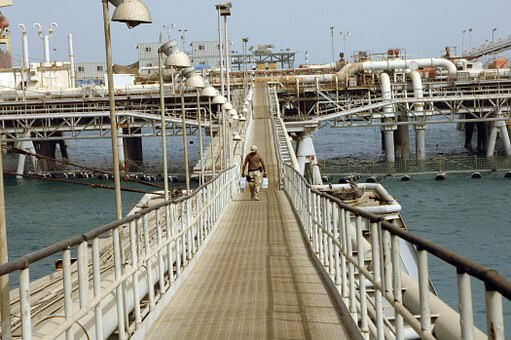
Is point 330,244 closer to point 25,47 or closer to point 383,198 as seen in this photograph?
point 383,198

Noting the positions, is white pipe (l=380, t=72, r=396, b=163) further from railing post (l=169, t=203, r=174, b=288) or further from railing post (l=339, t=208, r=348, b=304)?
railing post (l=339, t=208, r=348, b=304)

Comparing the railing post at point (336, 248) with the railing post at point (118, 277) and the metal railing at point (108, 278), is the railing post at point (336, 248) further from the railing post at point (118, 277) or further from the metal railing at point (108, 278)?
the railing post at point (118, 277)

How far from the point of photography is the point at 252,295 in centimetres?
1141

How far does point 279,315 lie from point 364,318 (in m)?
1.50

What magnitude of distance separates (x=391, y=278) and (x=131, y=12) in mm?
5436

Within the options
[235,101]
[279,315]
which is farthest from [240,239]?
[235,101]

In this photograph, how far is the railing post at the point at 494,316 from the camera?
3773 millimetres

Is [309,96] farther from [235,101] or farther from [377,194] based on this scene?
[377,194]

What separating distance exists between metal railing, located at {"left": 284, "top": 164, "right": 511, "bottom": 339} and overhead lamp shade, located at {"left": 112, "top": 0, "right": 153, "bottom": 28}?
10.6ft

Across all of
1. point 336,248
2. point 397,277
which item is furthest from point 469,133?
point 397,277

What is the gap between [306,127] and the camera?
69500mm

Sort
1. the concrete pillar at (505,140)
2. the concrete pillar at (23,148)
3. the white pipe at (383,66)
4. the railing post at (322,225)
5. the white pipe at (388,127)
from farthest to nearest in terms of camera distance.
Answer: the white pipe at (383,66) < the concrete pillar at (505,140) < the white pipe at (388,127) < the concrete pillar at (23,148) < the railing post at (322,225)

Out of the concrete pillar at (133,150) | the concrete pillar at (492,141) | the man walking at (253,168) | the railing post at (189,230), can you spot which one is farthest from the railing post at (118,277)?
the concrete pillar at (133,150)

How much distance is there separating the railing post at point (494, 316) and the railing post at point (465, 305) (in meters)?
0.49
